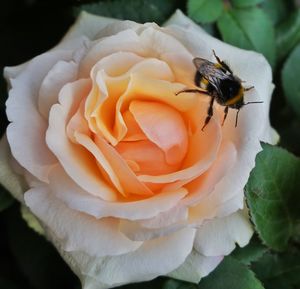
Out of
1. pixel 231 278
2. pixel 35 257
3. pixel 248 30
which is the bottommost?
pixel 35 257

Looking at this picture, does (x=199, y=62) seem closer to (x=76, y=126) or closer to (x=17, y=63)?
(x=76, y=126)

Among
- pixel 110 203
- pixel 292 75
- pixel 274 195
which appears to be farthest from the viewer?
pixel 292 75

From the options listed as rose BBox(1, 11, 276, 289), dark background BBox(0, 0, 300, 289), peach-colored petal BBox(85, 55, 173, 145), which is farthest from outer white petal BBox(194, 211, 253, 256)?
dark background BBox(0, 0, 300, 289)

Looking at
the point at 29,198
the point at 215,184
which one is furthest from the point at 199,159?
the point at 29,198

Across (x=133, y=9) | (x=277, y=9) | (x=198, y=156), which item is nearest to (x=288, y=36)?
(x=277, y=9)

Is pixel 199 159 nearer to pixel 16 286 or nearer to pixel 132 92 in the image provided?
pixel 132 92

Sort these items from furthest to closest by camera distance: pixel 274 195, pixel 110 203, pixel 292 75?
pixel 292 75, pixel 274 195, pixel 110 203

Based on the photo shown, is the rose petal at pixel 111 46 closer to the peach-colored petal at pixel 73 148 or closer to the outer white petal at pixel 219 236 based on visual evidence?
the peach-colored petal at pixel 73 148

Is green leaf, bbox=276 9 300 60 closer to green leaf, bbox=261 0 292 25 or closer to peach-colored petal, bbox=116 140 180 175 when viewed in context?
green leaf, bbox=261 0 292 25
